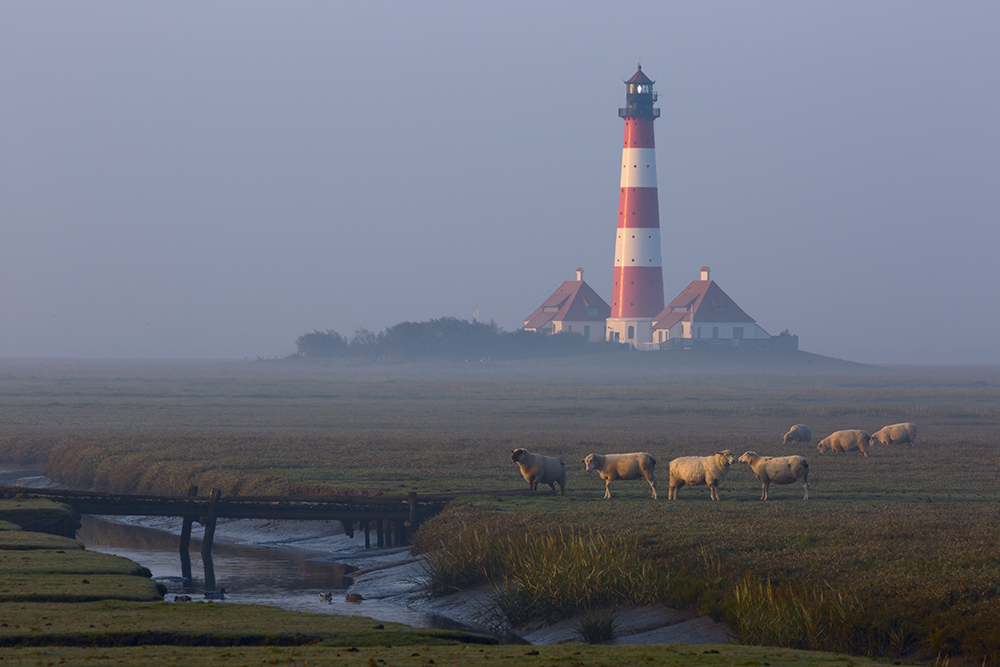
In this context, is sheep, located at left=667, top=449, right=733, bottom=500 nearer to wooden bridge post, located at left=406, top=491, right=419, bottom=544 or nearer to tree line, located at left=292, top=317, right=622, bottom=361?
wooden bridge post, located at left=406, top=491, right=419, bottom=544

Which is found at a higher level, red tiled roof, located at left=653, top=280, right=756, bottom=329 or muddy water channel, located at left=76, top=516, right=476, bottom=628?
red tiled roof, located at left=653, top=280, right=756, bottom=329

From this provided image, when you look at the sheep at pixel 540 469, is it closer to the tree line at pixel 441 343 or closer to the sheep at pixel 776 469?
the sheep at pixel 776 469

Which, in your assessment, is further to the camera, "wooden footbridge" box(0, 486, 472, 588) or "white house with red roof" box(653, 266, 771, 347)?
"white house with red roof" box(653, 266, 771, 347)

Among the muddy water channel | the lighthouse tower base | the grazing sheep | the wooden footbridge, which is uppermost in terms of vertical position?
the lighthouse tower base

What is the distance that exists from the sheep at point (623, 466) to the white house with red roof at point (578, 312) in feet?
351

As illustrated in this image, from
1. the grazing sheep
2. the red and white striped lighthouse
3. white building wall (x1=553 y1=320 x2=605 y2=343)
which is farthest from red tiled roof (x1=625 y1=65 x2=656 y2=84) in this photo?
the grazing sheep

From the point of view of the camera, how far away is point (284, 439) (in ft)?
155

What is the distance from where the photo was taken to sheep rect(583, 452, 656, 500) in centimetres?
2816

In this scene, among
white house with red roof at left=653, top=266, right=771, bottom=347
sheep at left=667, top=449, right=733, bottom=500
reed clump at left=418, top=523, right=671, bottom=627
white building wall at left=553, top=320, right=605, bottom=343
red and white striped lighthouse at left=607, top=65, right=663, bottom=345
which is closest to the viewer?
reed clump at left=418, top=523, right=671, bottom=627

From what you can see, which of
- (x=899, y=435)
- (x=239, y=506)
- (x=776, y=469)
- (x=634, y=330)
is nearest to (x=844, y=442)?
(x=899, y=435)

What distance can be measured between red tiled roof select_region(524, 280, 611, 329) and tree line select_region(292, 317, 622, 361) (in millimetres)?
2406

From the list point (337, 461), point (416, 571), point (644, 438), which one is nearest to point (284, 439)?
point (337, 461)

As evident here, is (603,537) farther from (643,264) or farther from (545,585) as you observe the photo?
(643,264)

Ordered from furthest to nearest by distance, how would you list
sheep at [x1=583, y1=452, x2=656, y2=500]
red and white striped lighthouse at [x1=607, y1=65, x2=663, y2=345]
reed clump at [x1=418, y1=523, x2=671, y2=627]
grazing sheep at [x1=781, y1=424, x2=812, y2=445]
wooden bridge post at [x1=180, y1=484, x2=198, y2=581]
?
red and white striped lighthouse at [x1=607, y1=65, x2=663, y2=345], grazing sheep at [x1=781, y1=424, x2=812, y2=445], wooden bridge post at [x1=180, y1=484, x2=198, y2=581], sheep at [x1=583, y1=452, x2=656, y2=500], reed clump at [x1=418, y1=523, x2=671, y2=627]
